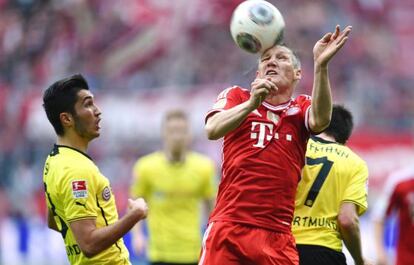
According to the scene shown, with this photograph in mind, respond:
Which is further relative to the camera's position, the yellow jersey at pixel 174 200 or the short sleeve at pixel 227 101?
the yellow jersey at pixel 174 200

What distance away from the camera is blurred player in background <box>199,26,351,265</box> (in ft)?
17.6

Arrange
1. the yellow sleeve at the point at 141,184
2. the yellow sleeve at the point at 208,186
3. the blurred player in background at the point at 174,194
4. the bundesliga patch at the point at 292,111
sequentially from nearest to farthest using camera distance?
the bundesliga patch at the point at 292,111 < the blurred player in background at the point at 174,194 < the yellow sleeve at the point at 141,184 < the yellow sleeve at the point at 208,186

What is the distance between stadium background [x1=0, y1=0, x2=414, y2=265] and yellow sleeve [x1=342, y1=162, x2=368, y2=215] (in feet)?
34.0

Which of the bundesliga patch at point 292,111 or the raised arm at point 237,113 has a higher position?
the bundesliga patch at point 292,111

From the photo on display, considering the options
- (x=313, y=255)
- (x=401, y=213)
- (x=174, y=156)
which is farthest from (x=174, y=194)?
(x=313, y=255)

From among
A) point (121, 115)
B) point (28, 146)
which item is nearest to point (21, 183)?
point (28, 146)

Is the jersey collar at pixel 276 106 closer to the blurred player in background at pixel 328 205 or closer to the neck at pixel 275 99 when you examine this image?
the neck at pixel 275 99

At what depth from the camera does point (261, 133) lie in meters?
5.50

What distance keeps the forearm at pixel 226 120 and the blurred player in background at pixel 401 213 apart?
3126 millimetres

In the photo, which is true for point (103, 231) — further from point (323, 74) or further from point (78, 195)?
point (323, 74)

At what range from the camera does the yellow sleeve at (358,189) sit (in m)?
6.19

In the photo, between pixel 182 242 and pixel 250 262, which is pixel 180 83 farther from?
pixel 250 262

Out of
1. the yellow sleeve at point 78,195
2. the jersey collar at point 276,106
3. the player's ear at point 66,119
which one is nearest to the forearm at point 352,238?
the jersey collar at point 276,106

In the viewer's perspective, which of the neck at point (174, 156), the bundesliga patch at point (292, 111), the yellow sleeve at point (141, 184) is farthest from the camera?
the neck at point (174, 156)
